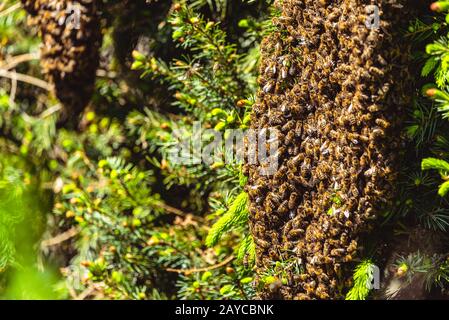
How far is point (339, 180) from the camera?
3.92ft

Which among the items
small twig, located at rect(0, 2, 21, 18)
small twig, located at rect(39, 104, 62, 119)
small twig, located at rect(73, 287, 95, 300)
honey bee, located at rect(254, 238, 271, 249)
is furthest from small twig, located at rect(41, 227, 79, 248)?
honey bee, located at rect(254, 238, 271, 249)

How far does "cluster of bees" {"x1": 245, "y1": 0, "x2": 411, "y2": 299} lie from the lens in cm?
112

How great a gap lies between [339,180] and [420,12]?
38cm

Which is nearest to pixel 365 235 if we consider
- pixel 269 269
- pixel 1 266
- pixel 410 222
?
pixel 410 222

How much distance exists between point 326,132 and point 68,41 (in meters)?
0.90

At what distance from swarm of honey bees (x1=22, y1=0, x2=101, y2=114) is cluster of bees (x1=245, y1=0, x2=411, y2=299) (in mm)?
664

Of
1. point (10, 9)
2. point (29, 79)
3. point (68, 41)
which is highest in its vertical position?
point (10, 9)

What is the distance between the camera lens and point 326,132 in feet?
3.99

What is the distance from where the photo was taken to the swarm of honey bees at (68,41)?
1.70 m

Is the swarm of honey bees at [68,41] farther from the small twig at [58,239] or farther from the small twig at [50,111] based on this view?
the small twig at [58,239]

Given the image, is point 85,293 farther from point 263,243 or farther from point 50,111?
point 263,243

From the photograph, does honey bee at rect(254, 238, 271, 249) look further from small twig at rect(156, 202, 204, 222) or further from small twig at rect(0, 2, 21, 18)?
small twig at rect(0, 2, 21, 18)

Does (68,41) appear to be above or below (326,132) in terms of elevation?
above

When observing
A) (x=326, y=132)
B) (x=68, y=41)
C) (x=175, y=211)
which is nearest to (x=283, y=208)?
(x=326, y=132)
